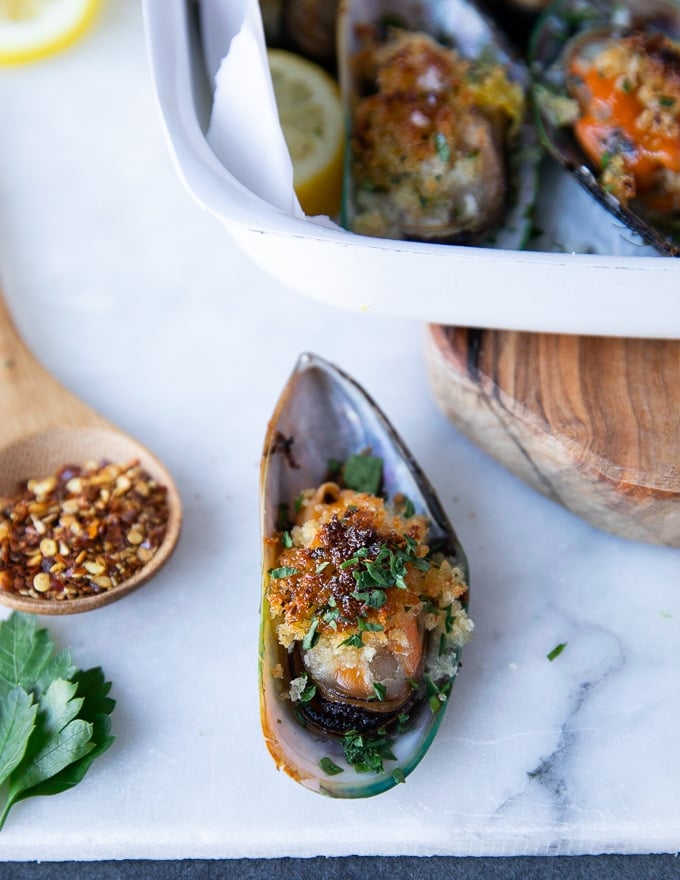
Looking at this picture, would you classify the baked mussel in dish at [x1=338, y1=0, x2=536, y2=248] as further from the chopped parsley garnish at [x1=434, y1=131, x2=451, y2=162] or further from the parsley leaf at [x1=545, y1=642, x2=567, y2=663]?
the parsley leaf at [x1=545, y1=642, x2=567, y2=663]

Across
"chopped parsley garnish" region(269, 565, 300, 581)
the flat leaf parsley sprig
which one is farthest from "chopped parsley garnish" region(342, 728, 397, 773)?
the flat leaf parsley sprig

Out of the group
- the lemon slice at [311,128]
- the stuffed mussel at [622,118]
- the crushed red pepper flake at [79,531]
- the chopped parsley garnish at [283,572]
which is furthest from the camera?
the lemon slice at [311,128]

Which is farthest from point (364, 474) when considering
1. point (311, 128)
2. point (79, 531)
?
point (311, 128)

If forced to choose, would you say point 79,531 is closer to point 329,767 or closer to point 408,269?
point 329,767

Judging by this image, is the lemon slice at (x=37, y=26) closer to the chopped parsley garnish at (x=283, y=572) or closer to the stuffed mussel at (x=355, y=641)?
the stuffed mussel at (x=355, y=641)

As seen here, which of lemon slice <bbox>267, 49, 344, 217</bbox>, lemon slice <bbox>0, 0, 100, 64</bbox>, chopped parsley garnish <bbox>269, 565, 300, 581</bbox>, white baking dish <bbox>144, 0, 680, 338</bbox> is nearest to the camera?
white baking dish <bbox>144, 0, 680, 338</bbox>

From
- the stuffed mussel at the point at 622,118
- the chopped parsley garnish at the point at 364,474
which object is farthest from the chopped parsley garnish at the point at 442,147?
the chopped parsley garnish at the point at 364,474

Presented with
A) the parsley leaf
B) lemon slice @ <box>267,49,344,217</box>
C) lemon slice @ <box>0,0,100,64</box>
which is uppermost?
lemon slice @ <box>0,0,100,64</box>
